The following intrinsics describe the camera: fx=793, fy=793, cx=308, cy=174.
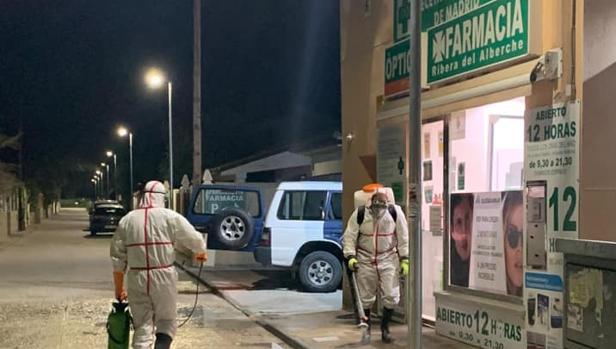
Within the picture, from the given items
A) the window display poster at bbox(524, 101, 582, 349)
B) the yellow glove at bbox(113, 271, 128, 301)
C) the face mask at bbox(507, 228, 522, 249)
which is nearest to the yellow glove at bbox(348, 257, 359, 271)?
the face mask at bbox(507, 228, 522, 249)

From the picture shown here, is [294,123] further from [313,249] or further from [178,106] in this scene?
[313,249]

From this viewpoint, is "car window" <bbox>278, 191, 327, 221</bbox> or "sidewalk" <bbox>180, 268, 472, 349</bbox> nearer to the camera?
"sidewalk" <bbox>180, 268, 472, 349</bbox>

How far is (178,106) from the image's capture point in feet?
206

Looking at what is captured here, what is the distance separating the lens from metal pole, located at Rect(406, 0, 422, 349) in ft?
25.1

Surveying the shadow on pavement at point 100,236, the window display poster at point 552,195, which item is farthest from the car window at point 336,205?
Result: the shadow on pavement at point 100,236

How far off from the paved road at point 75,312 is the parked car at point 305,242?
1484 mm

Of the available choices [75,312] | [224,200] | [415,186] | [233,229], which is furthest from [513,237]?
[224,200]

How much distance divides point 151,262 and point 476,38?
14.4ft

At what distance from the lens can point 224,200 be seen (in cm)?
1966

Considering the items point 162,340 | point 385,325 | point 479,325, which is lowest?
point 385,325

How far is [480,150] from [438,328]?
7.65 feet

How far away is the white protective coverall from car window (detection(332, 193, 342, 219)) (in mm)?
5813

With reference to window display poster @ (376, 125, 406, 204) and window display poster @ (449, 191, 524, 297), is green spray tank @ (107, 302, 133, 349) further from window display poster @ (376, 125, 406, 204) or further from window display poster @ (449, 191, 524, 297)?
window display poster @ (376, 125, 406, 204)

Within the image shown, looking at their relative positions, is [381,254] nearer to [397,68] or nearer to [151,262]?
[397,68]
